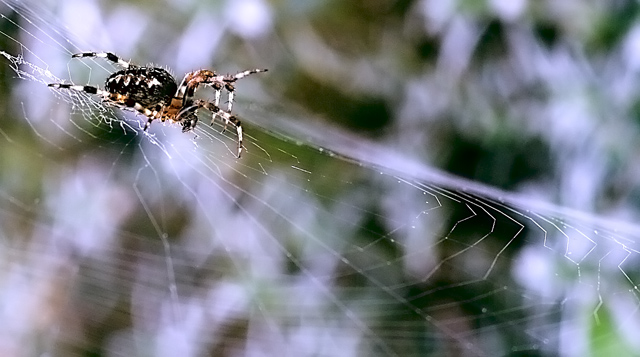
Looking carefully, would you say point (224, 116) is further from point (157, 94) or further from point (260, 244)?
point (260, 244)

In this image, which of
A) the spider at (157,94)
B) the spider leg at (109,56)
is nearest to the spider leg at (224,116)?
the spider at (157,94)

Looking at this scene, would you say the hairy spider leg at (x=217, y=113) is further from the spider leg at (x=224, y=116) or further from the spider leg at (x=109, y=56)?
the spider leg at (x=109, y=56)

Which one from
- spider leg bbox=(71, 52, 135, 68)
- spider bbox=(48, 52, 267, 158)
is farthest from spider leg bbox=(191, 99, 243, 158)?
spider leg bbox=(71, 52, 135, 68)

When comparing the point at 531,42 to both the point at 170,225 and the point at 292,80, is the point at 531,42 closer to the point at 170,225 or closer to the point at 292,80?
the point at 292,80

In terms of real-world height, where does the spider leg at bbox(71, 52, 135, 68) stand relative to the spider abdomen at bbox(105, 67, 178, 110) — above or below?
above

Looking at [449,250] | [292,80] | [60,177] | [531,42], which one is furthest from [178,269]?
[531,42]

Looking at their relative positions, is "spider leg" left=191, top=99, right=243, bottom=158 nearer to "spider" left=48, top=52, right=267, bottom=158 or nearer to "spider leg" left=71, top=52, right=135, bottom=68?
"spider" left=48, top=52, right=267, bottom=158

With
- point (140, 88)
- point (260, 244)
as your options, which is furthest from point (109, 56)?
point (260, 244)
